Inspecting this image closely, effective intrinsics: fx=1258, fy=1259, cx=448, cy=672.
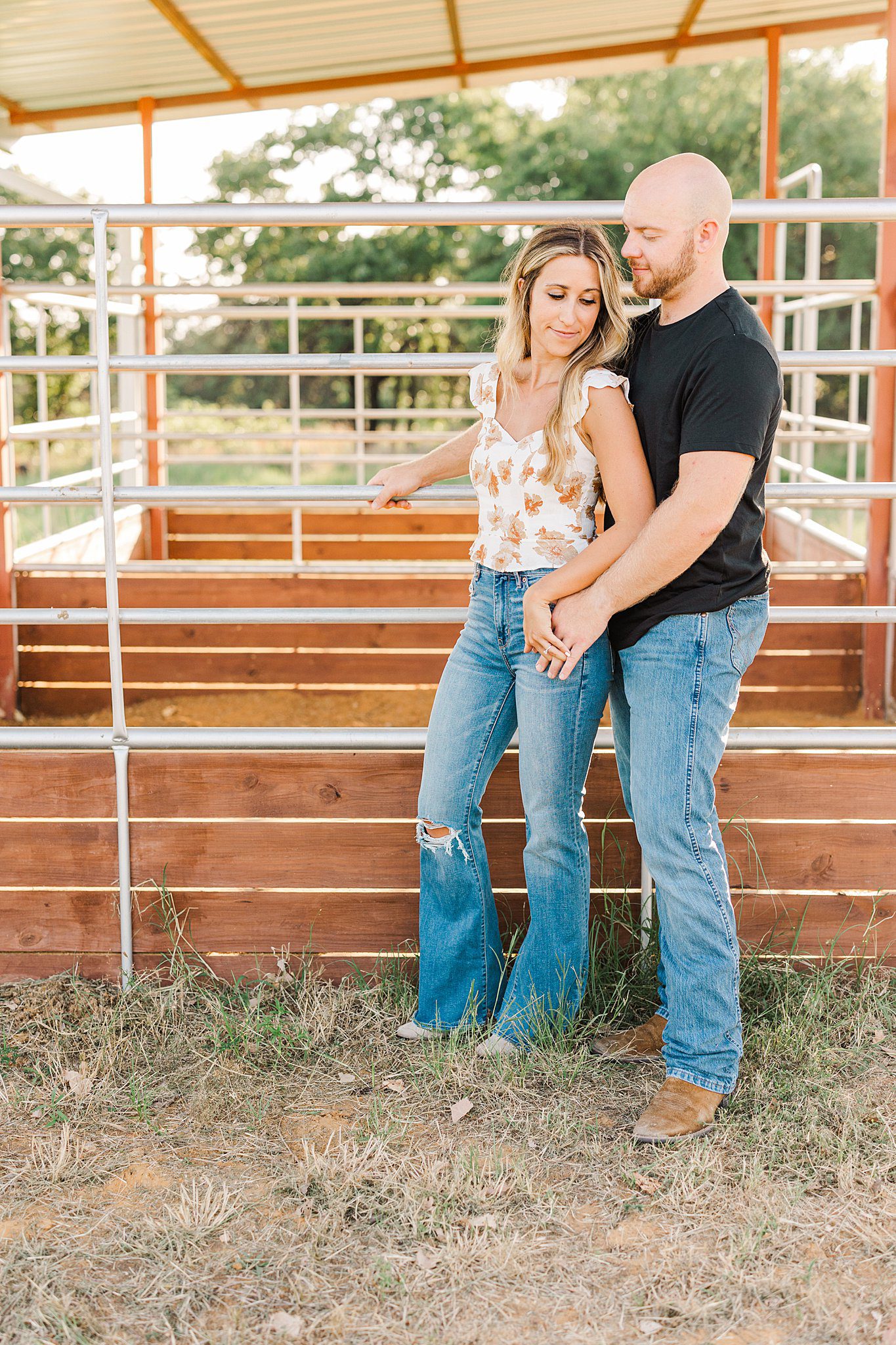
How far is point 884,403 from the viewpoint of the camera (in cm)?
459

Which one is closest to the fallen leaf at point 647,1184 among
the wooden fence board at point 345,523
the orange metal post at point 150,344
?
the wooden fence board at point 345,523

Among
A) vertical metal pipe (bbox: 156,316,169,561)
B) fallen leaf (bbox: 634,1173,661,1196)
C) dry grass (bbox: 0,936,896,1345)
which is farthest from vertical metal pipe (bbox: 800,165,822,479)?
fallen leaf (bbox: 634,1173,661,1196)

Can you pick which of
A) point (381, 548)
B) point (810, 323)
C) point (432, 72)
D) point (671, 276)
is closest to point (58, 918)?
point (671, 276)

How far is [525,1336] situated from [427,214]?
205cm

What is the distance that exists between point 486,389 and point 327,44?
4830 millimetres

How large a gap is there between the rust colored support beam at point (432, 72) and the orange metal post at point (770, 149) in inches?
9.9

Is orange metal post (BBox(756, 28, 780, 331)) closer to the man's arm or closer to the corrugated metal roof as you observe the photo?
the corrugated metal roof

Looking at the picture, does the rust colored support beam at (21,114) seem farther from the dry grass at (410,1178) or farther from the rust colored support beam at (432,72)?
the dry grass at (410,1178)

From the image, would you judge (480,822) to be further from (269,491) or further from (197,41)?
(197,41)

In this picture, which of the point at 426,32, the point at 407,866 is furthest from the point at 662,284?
the point at 426,32

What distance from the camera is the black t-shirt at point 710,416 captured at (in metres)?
2.06

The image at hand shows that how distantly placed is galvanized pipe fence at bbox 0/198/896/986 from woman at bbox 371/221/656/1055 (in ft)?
0.79

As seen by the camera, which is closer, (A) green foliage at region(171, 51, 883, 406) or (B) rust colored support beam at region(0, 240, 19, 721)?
(B) rust colored support beam at region(0, 240, 19, 721)

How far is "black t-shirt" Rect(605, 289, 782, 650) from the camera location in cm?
206
